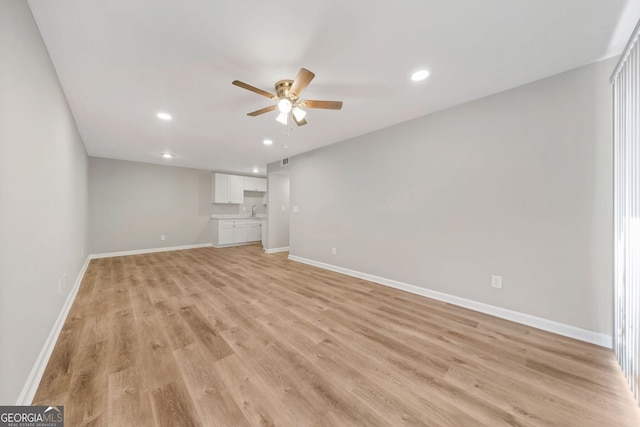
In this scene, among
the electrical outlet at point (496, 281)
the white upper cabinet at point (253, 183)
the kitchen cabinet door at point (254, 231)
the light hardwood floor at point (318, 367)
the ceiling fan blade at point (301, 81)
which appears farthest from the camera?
the white upper cabinet at point (253, 183)

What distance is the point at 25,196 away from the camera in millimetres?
1340

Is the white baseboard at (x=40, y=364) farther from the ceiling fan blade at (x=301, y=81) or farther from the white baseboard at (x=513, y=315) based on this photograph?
the white baseboard at (x=513, y=315)

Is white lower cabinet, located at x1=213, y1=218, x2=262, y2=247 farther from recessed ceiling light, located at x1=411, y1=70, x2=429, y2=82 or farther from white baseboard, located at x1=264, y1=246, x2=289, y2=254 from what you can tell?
recessed ceiling light, located at x1=411, y1=70, x2=429, y2=82

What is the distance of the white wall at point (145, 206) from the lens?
5148mm

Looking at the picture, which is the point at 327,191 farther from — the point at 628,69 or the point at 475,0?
the point at 628,69

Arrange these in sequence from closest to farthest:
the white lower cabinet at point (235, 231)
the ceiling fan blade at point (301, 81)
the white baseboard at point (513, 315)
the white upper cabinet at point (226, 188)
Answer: the ceiling fan blade at point (301, 81)
the white baseboard at point (513, 315)
the white lower cabinet at point (235, 231)
the white upper cabinet at point (226, 188)

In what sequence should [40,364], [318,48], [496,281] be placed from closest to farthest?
[40,364] < [318,48] < [496,281]

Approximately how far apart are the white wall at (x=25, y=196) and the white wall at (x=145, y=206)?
13.4 feet

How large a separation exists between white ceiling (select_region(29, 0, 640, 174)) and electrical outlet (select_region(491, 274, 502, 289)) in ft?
6.58

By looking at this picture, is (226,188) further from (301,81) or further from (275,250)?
(301,81)

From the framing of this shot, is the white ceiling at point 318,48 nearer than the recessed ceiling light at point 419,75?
Yes

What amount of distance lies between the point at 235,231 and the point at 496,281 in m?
6.34

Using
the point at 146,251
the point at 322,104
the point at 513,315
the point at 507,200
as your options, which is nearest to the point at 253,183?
the point at 146,251

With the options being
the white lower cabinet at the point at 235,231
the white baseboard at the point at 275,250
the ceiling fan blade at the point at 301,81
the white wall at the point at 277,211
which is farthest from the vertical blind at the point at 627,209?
the white lower cabinet at the point at 235,231
